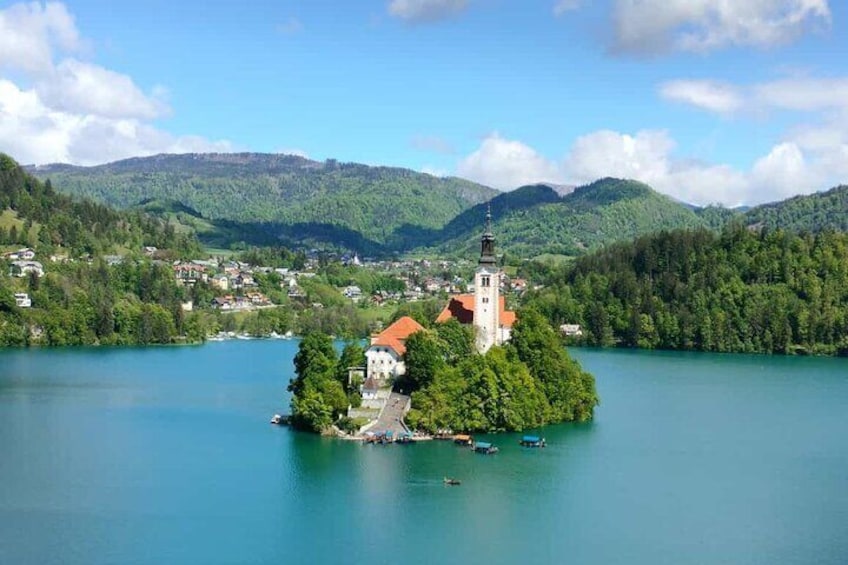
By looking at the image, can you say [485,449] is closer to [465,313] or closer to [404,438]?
[404,438]

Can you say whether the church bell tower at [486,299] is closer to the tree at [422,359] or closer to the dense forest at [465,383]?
the dense forest at [465,383]

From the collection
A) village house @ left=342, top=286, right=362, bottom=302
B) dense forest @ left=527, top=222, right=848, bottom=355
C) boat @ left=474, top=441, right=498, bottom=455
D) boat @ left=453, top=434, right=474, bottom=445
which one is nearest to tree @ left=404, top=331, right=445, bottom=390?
boat @ left=453, top=434, right=474, bottom=445

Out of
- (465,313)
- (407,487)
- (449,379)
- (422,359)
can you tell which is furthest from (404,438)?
(465,313)

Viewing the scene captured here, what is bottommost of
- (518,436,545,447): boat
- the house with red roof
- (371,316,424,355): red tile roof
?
(518,436,545,447): boat

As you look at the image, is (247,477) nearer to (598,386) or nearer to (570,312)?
(598,386)

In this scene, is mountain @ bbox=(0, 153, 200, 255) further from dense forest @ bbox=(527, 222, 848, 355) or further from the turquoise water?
the turquoise water
